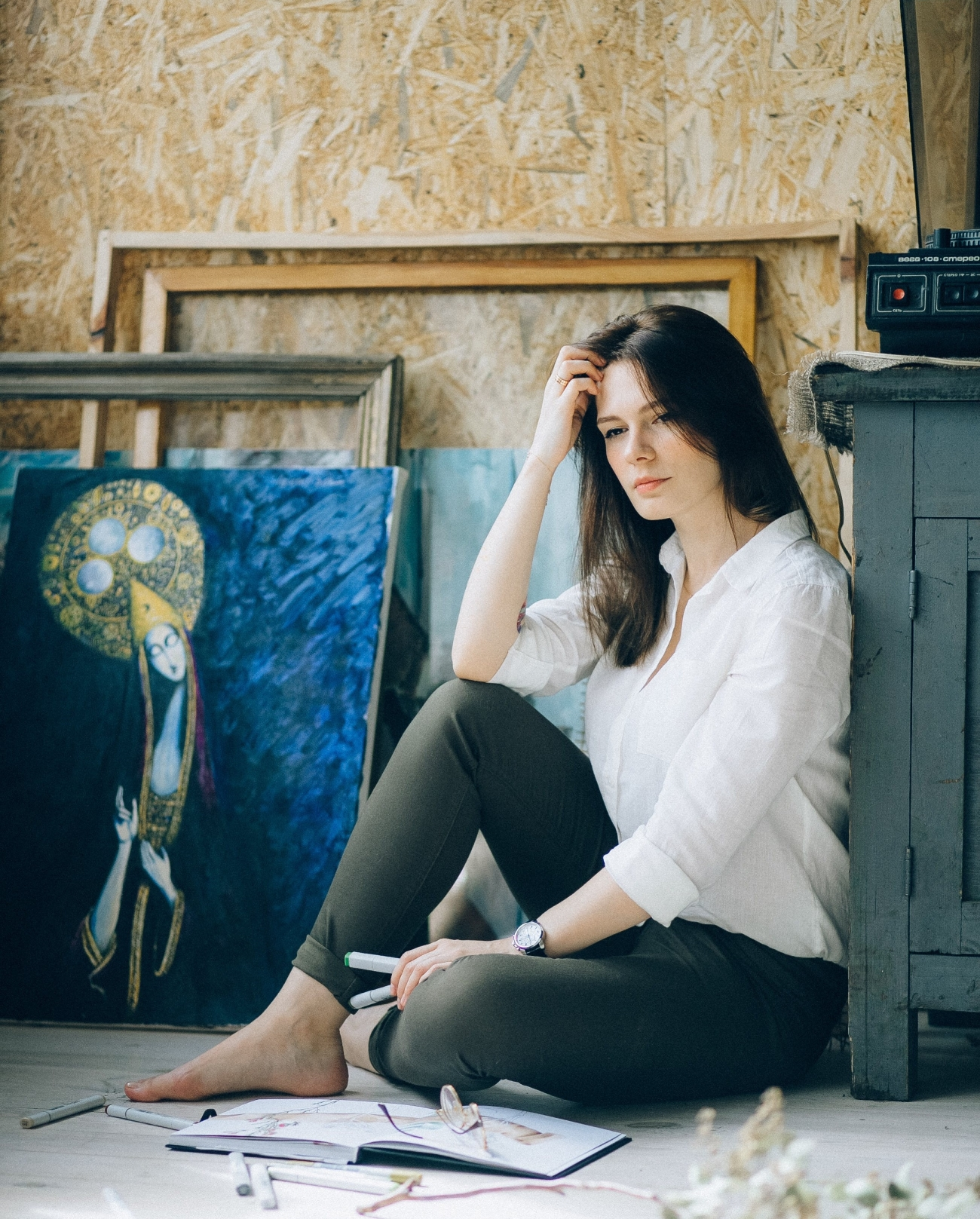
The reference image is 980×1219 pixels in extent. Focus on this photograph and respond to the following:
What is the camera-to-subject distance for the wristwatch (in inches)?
56.2

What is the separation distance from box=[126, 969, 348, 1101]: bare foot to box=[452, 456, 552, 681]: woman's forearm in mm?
477

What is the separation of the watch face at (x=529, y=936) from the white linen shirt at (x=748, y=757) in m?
0.12

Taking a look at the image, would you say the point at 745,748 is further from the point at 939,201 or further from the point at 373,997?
the point at 939,201

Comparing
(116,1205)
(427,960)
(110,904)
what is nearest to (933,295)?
(427,960)

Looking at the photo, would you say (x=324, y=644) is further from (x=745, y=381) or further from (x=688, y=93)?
(x=688, y=93)

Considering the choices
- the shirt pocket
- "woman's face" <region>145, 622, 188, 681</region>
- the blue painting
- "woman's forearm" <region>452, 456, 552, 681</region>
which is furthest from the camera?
"woman's face" <region>145, 622, 188, 681</region>

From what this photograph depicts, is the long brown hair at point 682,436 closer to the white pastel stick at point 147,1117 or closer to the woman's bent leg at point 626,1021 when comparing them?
the woman's bent leg at point 626,1021

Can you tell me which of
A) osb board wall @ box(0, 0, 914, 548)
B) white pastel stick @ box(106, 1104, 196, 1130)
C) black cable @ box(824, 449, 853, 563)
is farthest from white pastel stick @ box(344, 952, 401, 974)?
osb board wall @ box(0, 0, 914, 548)

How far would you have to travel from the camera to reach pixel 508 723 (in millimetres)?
1591

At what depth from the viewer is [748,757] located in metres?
1.39

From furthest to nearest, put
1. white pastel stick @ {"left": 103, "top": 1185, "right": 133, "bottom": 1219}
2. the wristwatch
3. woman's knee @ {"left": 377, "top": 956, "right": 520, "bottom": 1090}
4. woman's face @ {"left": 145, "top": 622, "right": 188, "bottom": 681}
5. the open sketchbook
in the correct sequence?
woman's face @ {"left": 145, "top": 622, "right": 188, "bottom": 681} < the wristwatch < woman's knee @ {"left": 377, "top": 956, "right": 520, "bottom": 1090} < the open sketchbook < white pastel stick @ {"left": 103, "top": 1185, "right": 133, "bottom": 1219}

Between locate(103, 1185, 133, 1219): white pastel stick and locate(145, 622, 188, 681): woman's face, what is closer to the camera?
locate(103, 1185, 133, 1219): white pastel stick

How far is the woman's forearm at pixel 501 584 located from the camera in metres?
1.66

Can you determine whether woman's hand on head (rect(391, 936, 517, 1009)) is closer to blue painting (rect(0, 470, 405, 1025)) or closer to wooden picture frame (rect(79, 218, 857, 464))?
blue painting (rect(0, 470, 405, 1025))
